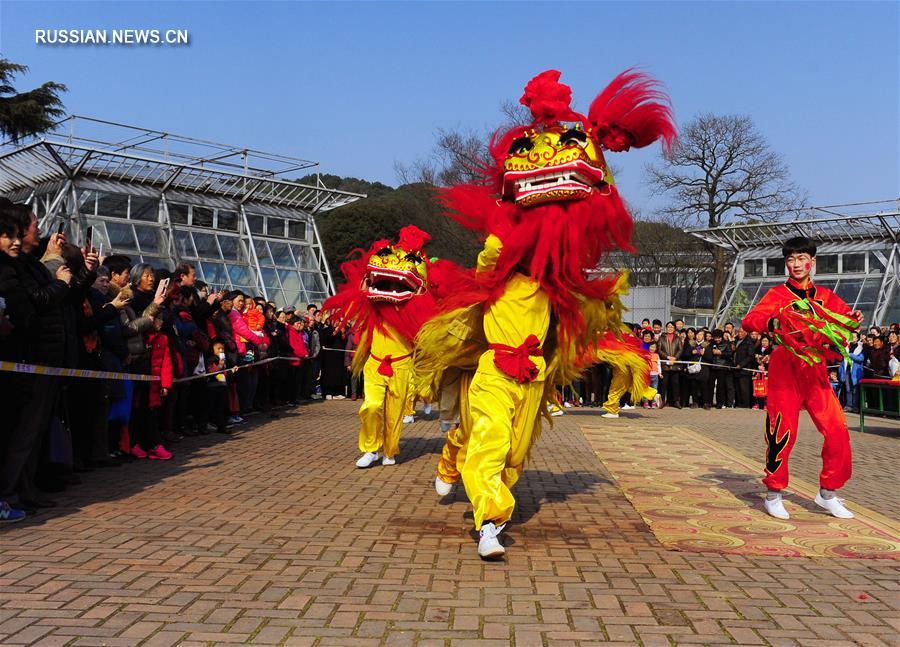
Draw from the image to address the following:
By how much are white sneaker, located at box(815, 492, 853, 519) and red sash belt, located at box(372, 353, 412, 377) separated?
4.13 metres

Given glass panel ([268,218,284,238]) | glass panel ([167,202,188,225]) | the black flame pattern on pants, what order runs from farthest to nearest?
1. glass panel ([268,218,284,238])
2. glass panel ([167,202,188,225])
3. the black flame pattern on pants

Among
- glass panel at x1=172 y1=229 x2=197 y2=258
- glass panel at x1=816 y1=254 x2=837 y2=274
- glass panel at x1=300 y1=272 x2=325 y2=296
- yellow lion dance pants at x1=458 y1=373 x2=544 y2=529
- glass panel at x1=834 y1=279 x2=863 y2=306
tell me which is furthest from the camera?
glass panel at x1=816 y1=254 x2=837 y2=274

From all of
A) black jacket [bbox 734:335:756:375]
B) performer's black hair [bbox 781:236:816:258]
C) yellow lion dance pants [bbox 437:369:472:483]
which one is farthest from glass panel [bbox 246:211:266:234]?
performer's black hair [bbox 781:236:816:258]

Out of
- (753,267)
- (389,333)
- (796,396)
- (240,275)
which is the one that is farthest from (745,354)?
(240,275)

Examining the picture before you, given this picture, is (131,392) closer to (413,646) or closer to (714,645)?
(413,646)

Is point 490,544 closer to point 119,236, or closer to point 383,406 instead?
point 383,406

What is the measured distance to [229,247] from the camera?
27.8 meters

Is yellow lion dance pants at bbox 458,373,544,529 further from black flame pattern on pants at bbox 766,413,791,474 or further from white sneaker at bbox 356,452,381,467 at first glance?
white sneaker at bbox 356,452,381,467

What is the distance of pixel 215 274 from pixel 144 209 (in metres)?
3.10

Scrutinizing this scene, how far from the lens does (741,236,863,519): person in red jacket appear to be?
20.0 ft

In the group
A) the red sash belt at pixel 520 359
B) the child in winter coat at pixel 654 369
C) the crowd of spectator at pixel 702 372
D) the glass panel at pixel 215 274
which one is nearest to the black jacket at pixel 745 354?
the crowd of spectator at pixel 702 372

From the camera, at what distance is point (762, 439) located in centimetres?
1198

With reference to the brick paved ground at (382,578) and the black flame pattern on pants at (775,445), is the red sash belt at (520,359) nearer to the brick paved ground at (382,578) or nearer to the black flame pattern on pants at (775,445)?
the brick paved ground at (382,578)

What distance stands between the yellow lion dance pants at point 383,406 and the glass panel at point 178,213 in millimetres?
19526
